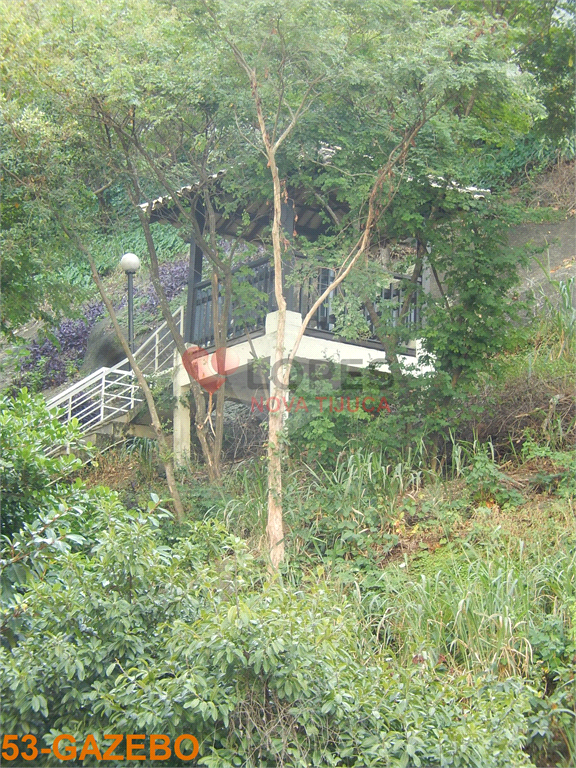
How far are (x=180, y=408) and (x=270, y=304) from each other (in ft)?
7.26

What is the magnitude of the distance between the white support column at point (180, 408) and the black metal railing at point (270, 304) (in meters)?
0.54

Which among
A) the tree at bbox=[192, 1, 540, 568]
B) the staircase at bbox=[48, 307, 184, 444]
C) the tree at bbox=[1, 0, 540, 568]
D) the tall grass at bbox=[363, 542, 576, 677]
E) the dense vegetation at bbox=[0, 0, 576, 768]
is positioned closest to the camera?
the dense vegetation at bbox=[0, 0, 576, 768]

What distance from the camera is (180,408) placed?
43.0 ft

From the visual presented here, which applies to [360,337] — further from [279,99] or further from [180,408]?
[279,99]

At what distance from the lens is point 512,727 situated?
5.80 metres

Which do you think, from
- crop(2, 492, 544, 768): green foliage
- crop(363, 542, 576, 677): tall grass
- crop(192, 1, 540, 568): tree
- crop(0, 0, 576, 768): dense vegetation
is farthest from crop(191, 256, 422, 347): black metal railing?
crop(2, 492, 544, 768): green foliage

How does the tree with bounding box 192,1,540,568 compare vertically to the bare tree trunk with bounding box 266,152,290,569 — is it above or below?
above

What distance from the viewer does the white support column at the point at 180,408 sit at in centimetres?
1276

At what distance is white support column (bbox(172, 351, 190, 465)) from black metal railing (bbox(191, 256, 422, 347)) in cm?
54

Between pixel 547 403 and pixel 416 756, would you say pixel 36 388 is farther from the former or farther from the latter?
pixel 416 756

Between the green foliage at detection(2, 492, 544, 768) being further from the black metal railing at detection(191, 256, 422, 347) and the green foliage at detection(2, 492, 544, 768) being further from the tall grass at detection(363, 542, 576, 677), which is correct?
the black metal railing at detection(191, 256, 422, 347)

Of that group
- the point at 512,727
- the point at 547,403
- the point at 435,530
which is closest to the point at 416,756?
the point at 512,727

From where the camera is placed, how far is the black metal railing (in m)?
11.6

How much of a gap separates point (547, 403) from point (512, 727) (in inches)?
222
